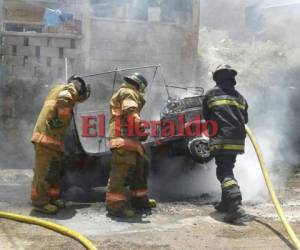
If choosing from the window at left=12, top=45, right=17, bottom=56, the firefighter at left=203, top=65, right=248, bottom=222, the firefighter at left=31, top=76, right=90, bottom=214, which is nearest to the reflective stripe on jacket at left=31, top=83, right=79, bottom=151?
the firefighter at left=31, top=76, right=90, bottom=214

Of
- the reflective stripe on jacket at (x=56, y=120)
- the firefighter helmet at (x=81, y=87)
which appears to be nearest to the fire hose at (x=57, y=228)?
the reflective stripe on jacket at (x=56, y=120)

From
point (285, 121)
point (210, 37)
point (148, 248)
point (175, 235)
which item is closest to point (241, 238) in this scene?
point (175, 235)

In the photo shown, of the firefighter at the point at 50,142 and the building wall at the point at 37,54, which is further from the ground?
the building wall at the point at 37,54

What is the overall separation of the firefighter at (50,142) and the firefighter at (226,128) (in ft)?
5.36

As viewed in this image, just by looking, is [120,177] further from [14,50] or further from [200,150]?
[14,50]

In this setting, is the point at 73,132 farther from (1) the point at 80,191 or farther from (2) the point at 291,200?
(2) the point at 291,200

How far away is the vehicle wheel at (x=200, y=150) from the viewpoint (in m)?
5.64

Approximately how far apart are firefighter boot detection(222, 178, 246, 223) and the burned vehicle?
2.19ft

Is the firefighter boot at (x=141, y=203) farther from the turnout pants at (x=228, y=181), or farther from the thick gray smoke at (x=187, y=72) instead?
the turnout pants at (x=228, y=181)

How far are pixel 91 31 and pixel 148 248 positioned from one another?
22.2 ft

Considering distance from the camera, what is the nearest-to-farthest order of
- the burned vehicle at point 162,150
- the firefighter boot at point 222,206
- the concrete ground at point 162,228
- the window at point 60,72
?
1. the concrete ground at point 162,228
2. the firefighter boot at point 222,206
3. the burned vehicle at point 162,150
4. the window at point 60,72

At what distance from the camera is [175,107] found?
19.8 ft

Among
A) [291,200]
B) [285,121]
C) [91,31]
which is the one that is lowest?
[291,200]

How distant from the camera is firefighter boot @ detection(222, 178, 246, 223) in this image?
4.98m
